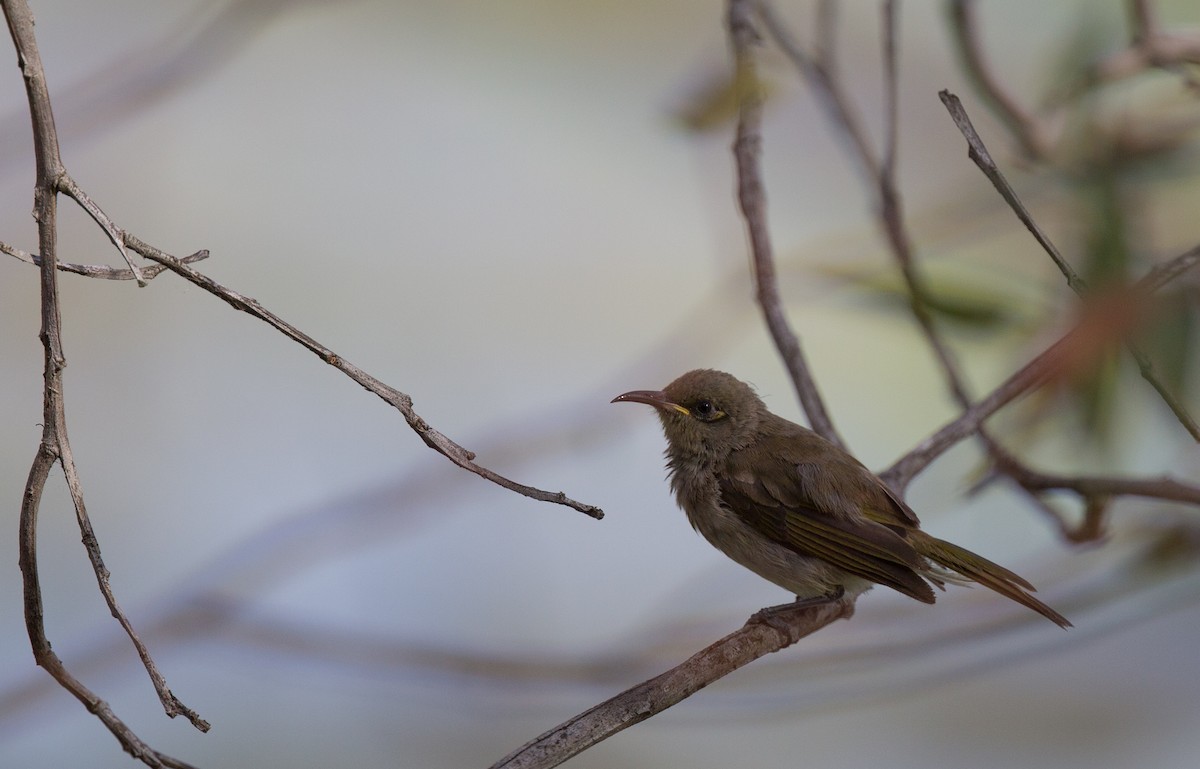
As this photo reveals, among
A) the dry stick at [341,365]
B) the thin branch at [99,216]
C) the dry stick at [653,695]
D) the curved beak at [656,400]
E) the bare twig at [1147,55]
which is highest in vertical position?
the bare twig at [1147,55]

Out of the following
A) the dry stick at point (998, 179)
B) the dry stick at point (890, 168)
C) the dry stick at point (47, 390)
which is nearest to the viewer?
the dry stick at point (47, 390)

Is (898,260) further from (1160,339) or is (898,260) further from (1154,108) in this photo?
(1154,108)

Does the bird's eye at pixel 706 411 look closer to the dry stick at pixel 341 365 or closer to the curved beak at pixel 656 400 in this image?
the curved beak at pixel 656 400

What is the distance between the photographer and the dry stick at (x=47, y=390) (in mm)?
1046

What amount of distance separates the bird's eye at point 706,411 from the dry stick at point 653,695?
22.1 inches

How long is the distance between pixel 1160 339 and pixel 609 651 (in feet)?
6.42

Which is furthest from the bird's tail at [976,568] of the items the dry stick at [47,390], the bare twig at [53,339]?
the dry stick at [47,390]

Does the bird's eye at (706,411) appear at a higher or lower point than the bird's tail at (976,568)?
higher

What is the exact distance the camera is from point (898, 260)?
7.44 feet

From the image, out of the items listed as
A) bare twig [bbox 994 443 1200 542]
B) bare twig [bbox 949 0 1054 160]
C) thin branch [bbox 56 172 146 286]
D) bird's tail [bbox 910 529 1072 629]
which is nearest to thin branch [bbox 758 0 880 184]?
bare twig [bbox 949 0 1054 160]

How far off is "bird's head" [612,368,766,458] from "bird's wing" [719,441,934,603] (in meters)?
0.07

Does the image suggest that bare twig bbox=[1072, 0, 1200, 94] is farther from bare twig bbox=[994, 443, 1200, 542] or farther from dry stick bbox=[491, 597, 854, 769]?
dry stick bbox=[491, 597, 854, 769]

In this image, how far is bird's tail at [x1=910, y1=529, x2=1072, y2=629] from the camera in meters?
1.93

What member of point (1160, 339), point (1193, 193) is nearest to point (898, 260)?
point (1160, 339)
